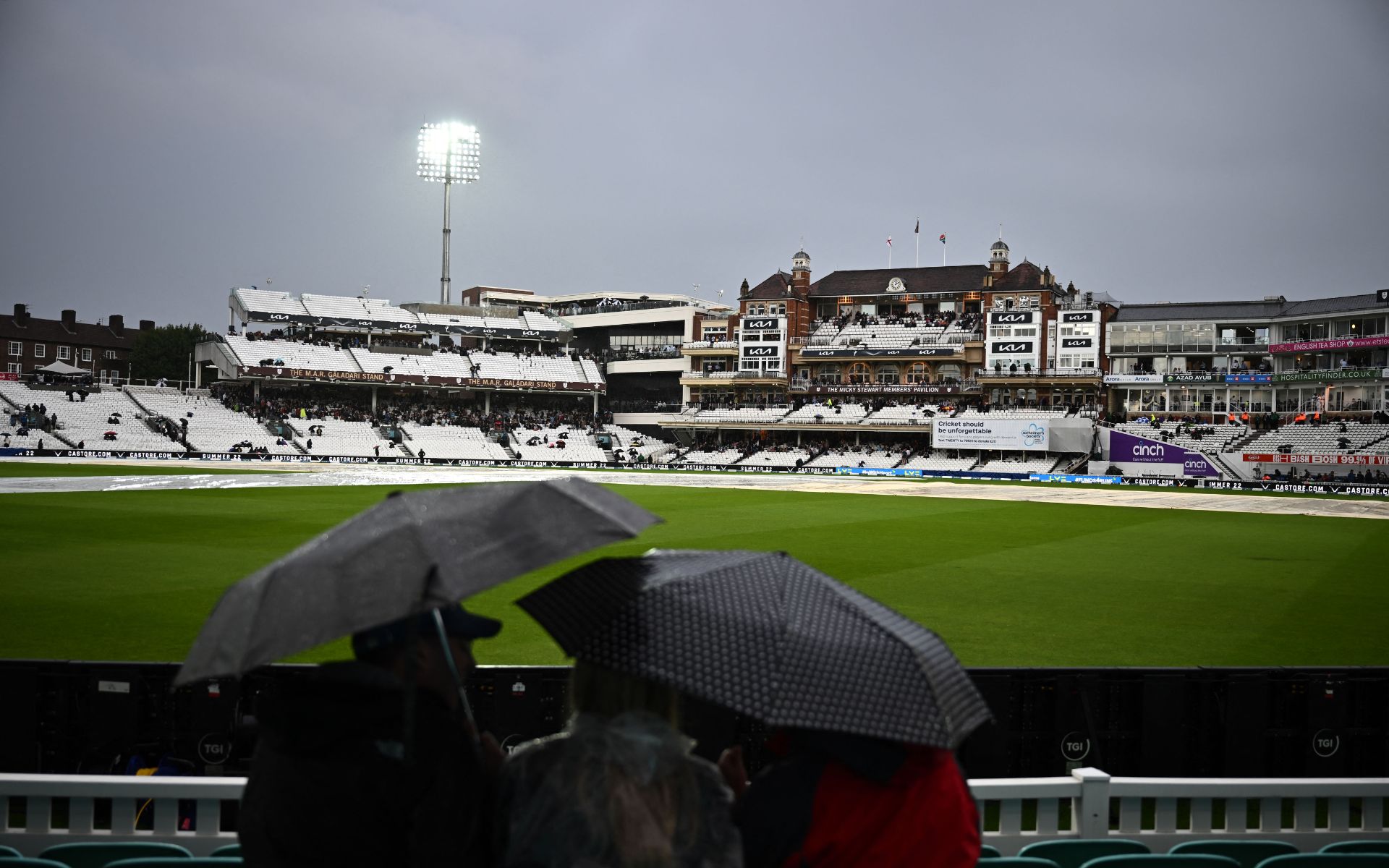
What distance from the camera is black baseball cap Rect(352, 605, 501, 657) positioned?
290cm

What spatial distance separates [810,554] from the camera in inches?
866

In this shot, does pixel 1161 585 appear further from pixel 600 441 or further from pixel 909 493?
pixel 600 441

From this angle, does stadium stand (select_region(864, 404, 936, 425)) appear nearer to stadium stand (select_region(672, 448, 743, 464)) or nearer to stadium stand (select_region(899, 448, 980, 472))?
stadium stand (select_region(899, 448, 980, 472))

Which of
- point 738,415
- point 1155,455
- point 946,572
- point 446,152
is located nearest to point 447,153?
point 446,152

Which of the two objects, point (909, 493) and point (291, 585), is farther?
point (909, 493)

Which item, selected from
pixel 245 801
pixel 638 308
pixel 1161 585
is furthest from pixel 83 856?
pixel 638 308

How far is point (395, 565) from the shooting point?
8.74 feet

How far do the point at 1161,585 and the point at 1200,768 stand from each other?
39.2 feet

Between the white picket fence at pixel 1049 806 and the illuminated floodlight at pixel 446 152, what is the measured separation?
3415 inches

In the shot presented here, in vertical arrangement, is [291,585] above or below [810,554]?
above

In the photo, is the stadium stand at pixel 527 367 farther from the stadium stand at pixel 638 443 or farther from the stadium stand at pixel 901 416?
the stadium stand at pixel 901 416

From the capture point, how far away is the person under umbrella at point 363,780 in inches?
106

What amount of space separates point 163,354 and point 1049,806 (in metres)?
115

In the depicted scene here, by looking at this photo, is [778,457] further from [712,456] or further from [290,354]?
[290,354]
